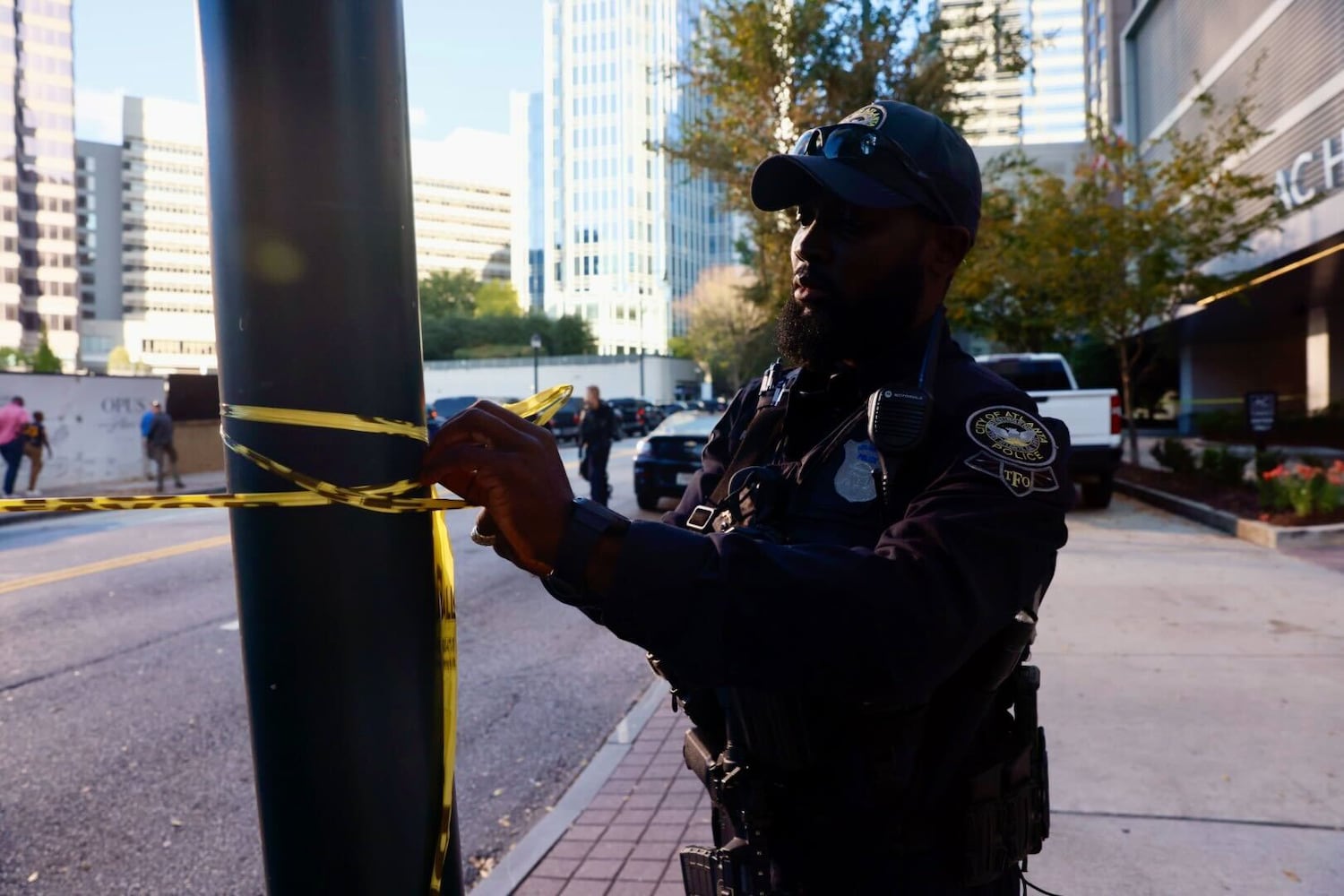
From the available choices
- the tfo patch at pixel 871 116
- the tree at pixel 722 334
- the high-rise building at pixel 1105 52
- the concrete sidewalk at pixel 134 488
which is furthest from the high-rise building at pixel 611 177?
the tfo patch at pixel 871 116

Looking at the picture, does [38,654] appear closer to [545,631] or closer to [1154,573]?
[545,631]

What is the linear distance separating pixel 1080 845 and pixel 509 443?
313 centimetres

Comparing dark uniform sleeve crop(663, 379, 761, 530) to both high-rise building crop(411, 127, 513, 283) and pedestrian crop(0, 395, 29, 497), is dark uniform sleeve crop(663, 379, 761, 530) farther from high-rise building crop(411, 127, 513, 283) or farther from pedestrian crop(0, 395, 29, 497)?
high-rise building crop(411, 127, 513, 283)

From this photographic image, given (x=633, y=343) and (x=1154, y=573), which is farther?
(x=633, y=343)

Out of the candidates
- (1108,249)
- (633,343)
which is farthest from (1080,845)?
(633,343)

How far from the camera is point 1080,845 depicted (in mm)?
3506

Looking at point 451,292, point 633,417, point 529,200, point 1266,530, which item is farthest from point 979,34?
point 529,200

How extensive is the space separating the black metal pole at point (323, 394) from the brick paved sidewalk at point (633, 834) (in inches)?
88.3

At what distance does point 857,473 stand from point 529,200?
13783 cm

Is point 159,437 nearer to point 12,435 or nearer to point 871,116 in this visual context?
point 12,435

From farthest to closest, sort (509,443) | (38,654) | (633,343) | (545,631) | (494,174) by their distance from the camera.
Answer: (494,174) → (633,343) → (545,631) → (38,654) → (509,443)

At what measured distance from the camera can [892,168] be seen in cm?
149

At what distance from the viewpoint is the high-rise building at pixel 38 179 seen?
10025 centimetres

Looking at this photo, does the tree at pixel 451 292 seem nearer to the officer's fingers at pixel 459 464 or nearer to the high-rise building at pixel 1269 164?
the high-rise building at pixel 1269 164
